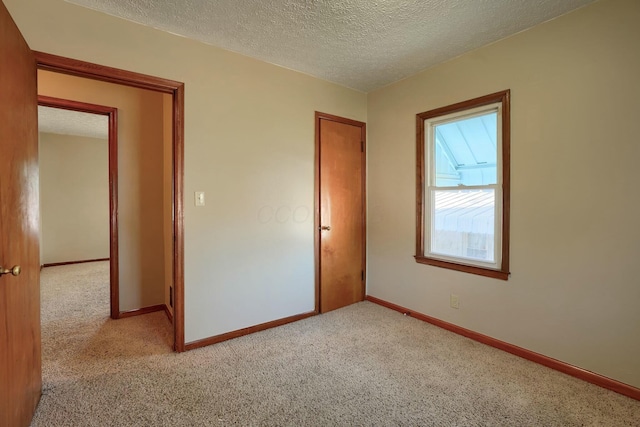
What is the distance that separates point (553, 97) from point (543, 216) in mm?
842

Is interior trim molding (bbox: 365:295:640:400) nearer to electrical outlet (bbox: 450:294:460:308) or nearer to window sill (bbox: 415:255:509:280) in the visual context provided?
electrical outlet (bbox: 450:294:460:308)

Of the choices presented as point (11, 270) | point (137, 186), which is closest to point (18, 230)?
point (11, 270)

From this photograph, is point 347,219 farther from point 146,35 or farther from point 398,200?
point 146,35

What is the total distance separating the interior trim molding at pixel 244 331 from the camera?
7.89 ft

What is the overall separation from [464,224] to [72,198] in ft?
21.8

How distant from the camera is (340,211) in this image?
3332 millimetres

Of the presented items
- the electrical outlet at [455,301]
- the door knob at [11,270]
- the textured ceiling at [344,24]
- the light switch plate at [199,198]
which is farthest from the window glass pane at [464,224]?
the door knob at [11,270]

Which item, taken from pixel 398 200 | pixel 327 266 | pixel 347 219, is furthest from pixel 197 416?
pixel 398 200

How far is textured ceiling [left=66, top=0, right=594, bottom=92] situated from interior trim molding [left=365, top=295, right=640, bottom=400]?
240 cm

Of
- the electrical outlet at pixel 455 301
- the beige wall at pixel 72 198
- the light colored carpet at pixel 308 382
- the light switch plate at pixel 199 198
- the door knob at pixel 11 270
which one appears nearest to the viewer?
the door knob at pixel 11 270

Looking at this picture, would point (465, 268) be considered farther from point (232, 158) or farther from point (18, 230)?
point (18, 230)

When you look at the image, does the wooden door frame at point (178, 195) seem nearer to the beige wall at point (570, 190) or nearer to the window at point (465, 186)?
the window at point (465, 186)

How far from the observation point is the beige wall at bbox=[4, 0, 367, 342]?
2.05 m

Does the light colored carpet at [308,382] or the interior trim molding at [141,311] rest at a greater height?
the interior trim molding at [141,311]
